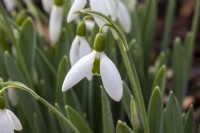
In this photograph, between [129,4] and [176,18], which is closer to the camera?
[129,4]

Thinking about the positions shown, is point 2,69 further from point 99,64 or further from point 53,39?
point 99,64

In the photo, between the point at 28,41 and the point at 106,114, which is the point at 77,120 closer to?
the point at 106,114

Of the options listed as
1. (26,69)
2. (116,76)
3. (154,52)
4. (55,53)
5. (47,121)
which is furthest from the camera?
(154,52)

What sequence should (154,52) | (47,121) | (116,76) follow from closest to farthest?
1. (116,76)
2. (47,121)
3. (154,52)

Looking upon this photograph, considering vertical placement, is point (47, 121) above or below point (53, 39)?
below

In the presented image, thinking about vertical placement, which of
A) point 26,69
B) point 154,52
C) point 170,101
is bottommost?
point 154,52

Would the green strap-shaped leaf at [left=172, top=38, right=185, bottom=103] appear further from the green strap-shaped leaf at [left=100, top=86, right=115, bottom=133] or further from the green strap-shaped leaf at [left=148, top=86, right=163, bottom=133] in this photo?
the green strap-shaped leaf at [left=100, top=86, right=115, bottom=133]

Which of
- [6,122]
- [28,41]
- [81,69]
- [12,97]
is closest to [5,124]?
[6,122]

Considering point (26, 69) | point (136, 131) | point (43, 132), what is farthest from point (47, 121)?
point (136, 131)
